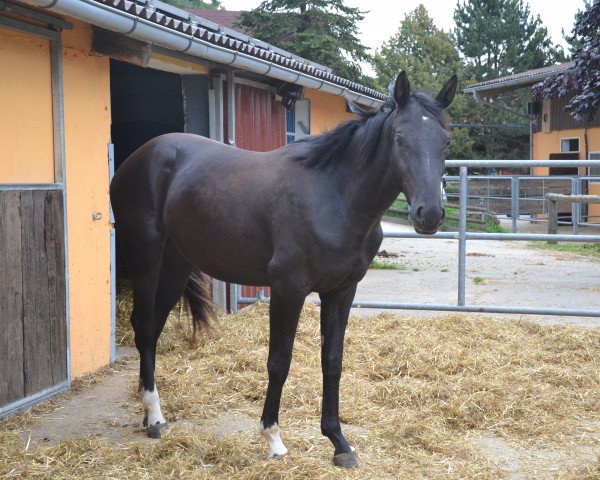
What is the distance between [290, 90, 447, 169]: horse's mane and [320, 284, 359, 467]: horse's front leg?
0.67m

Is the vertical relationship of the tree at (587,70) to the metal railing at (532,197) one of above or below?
above

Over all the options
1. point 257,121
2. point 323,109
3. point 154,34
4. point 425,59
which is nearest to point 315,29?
point 323,109

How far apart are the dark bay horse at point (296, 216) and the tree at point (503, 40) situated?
36456 mm

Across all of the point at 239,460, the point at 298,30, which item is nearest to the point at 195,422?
the point at 239,460

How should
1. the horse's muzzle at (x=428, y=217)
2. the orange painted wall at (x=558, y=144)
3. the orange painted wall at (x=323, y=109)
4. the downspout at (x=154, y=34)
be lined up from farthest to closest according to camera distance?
the orange painted wall at (x=558, y=144)
the orange painted wall at (x=323, y=109)
the downspout at (x=154, y=34)
the horse's muzzle at (x=428, y=217)

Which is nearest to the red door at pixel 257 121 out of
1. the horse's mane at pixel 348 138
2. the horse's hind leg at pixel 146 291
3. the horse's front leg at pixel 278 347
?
the horse's hind leg at pixel 146 291

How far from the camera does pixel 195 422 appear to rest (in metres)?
4.62

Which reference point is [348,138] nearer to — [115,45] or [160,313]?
[160,313]

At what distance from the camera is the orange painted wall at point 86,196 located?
5.46 meters

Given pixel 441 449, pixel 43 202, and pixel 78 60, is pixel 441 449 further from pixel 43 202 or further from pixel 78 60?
pixel 78 60

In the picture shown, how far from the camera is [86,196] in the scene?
5.67 metres

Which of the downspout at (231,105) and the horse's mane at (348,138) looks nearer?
the horse's mane at (348,138)

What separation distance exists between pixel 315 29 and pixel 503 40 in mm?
21259

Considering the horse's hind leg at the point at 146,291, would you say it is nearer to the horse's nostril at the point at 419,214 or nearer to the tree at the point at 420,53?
the horse's nostril at the point at 419,214
